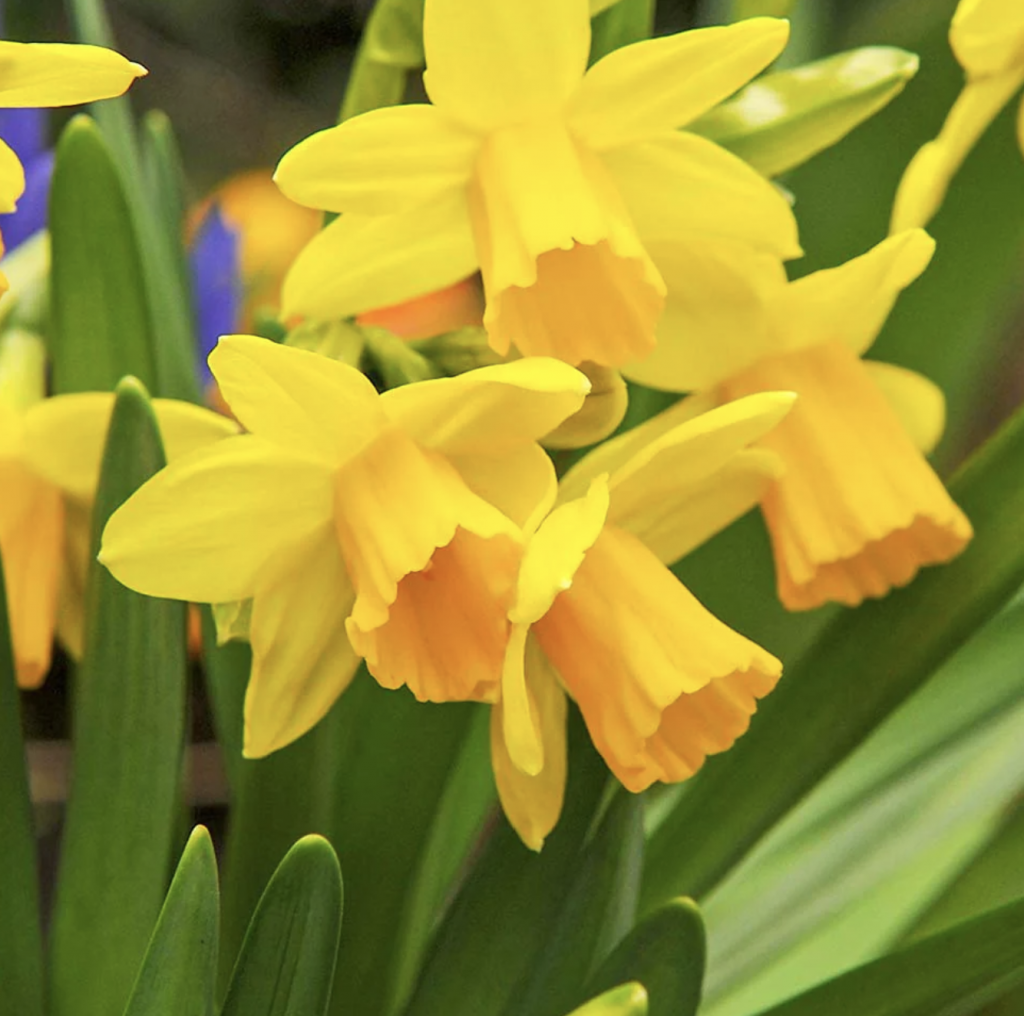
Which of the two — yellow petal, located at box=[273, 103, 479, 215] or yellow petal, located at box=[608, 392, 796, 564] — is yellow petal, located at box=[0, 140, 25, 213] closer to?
yellow petal, located at box=[273, 103, 479, 215]

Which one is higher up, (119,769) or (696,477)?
(696,477)

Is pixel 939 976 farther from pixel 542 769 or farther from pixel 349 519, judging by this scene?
pixel 349 519

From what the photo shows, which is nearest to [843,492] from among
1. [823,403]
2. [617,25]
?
[823,403]

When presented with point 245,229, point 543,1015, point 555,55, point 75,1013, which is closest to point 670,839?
point 543,1015

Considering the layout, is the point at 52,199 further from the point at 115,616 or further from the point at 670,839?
the point at 670,839

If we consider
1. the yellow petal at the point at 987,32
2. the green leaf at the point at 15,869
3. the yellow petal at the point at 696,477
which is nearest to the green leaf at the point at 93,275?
the green leaf at the point at 15,869

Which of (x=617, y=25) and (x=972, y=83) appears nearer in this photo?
(x=972, y=83)

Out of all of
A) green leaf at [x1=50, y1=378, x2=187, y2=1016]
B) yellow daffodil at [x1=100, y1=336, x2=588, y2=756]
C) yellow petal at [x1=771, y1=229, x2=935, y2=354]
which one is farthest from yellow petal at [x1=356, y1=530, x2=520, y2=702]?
yellow petal at [x1=771, y1=229, x2=935, y2=354]
